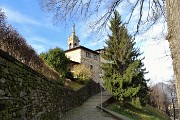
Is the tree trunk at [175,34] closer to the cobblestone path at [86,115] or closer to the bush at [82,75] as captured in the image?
the cobblestone path at [86,115]

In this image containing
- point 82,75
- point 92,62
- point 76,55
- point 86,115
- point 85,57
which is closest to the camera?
point 86,115

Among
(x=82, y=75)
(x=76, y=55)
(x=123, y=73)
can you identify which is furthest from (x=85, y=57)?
(x=123, y=73)

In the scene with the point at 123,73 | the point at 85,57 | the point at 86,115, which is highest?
the point at 85,57

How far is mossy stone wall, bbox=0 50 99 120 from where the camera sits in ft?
19.1

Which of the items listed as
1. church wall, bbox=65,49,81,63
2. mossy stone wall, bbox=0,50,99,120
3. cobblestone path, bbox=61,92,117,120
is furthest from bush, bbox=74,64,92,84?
mossy stone wall, bbox=0,50,99,120

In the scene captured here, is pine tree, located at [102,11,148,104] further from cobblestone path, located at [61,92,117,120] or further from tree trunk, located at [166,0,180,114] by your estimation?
tree trunk, located at [166,0,180,114]

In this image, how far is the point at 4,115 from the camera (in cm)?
566

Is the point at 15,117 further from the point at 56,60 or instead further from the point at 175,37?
the point at 56,60

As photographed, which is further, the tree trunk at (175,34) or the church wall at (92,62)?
the church wall at (92,62)

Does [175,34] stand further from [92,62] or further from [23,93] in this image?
[92,62]

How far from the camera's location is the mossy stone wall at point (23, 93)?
5832 mm

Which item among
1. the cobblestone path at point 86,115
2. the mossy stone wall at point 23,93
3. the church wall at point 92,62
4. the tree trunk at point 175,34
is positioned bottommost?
the cobblestone path at point 86,115

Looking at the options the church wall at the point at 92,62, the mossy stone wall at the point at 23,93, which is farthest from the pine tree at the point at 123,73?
the church wall at the point at 92,62

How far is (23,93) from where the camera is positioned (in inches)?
282
